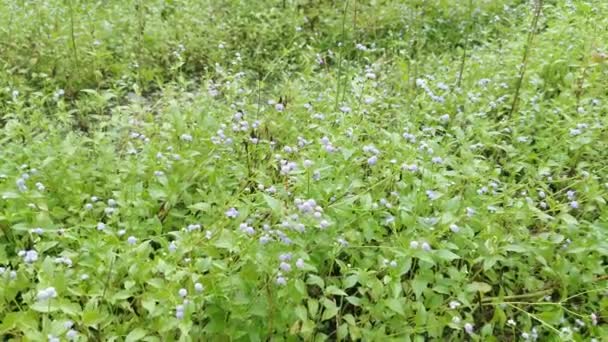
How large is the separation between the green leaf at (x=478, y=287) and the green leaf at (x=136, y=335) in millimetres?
1191

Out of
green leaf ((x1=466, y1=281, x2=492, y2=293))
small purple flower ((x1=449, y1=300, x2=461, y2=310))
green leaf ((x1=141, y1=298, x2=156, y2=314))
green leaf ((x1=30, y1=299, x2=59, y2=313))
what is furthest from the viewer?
green leaf ((x1=466, y1=281, x2=492, y2=293))

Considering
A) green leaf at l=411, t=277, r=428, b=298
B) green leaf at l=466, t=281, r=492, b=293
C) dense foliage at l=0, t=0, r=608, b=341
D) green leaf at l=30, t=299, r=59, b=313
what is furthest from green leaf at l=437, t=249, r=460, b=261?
green leaf at l=30, t=299, r=59, b=313

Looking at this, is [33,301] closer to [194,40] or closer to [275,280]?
[275,280]

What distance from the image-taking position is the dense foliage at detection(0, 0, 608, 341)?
2074mm

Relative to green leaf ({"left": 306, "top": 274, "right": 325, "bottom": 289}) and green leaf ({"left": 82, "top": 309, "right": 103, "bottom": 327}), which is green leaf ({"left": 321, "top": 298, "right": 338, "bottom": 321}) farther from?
green leaf ({"left": 82, "top": 309, "right": 103, "bottom": 327})

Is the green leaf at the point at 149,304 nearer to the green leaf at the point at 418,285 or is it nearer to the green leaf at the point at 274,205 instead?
the green leaf at the point at 274,205

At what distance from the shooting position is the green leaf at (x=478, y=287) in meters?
2.32

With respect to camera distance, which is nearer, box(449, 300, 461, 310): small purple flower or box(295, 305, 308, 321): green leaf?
box(295, 305, 308, 321): green leaf

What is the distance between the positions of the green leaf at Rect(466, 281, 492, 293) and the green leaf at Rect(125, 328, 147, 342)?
1.19 meters

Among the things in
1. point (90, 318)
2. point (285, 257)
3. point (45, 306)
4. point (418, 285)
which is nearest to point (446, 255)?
point (418, 285)

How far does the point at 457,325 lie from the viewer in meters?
2.20

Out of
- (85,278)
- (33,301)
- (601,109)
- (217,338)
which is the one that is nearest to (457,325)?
(217,338)

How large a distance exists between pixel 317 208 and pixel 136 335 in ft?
2.36

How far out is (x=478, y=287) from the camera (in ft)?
7.67
